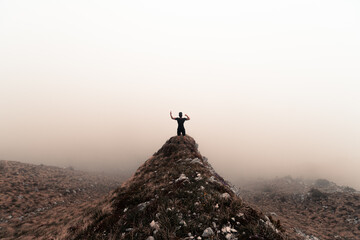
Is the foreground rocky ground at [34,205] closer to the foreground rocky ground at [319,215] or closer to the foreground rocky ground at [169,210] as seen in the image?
the foreground rocky ground at [169,210]

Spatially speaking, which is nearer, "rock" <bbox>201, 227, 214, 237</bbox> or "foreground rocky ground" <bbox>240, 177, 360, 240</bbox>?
"rock" <bbox>201, 227, 214, 237</bbox>

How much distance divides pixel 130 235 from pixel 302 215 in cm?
2718

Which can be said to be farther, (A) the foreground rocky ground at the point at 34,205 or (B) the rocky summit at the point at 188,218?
(A) the foreground rocky ground at the point at 34,205

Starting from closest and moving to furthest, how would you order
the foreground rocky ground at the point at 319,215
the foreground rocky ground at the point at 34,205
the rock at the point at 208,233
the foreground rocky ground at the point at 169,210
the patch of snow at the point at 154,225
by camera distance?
the rock at the point at 208,233 < the foreground rocky ground at the point at 169,210 < the patch of snow at the point at 154,225 < the foreground rocky ground at the point at 34,205 < the foreground rocky ground at the point at 319,215

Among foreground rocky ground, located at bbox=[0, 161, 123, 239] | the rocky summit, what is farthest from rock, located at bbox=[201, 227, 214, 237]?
foreground rocky ground, located at bbox=[0, 161, 123, 239]

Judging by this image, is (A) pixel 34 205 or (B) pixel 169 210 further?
(A) pixel 34 205

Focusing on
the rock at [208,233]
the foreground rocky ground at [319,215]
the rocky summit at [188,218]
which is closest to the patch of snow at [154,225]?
the rocky summit at [188,218]

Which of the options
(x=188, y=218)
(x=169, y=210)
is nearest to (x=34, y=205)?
(x=169, y=210)

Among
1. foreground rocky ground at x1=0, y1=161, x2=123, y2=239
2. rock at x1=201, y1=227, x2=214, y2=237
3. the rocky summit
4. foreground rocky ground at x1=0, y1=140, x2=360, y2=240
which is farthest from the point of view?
foreground rocky ground at x1=0, y1=161, x2=123, y2=239

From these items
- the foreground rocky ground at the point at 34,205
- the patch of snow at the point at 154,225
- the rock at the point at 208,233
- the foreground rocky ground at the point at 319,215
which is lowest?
the foreground rocky ground at the point at 319,215

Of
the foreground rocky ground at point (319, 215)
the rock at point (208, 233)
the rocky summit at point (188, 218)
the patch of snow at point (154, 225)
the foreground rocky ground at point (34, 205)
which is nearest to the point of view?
the rock at point (208, 233)

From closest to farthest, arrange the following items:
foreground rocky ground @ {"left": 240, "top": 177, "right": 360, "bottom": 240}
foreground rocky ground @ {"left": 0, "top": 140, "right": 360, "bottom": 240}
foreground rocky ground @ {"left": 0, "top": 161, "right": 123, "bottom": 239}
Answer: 1. foreground rocky ground @ {"left": 0, "top": 140, "right": 360, "bottom": 240}
2. foreground rocky ground @ {"left": 0, "top": 161, "right": 123, "bottom": 239}
3. foreground rocky ground @ {"left": 240, "top": 177, "right": 360, "bottom": 240}

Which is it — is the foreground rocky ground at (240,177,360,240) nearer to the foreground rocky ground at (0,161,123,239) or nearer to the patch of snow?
the patch of snow

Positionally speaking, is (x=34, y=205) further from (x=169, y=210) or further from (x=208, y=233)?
(x=208, y=233)
